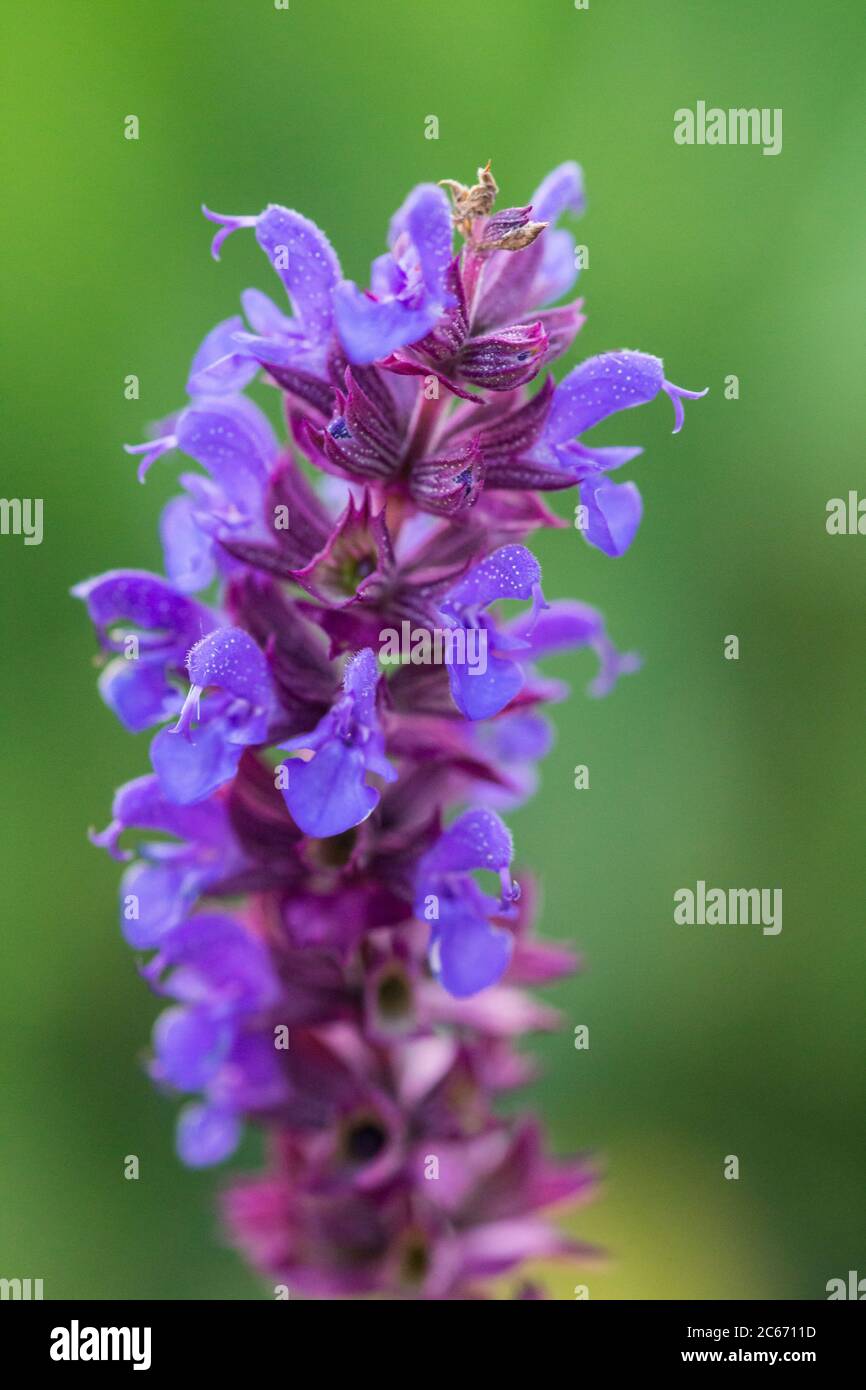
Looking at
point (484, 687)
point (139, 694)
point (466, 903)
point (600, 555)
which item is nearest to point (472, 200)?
point (484, 687)

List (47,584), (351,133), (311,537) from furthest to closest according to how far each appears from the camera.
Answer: (351,133) < (47,584) < (311,537)

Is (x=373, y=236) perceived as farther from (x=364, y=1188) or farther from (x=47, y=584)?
(x=364, y=1188)

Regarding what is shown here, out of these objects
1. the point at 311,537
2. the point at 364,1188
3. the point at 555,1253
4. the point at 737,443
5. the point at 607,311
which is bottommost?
the point at 555,1253

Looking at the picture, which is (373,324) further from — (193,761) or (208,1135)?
(208,1135)

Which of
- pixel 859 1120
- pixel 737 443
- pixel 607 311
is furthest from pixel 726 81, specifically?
pixel 859 1120

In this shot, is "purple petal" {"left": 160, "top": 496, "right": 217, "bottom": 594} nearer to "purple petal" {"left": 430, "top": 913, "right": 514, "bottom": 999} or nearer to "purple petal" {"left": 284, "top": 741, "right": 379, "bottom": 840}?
"purple petal" {"left": 284, "top": 741, "right": 379, "bottom": 840}

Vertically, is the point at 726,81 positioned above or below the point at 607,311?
above
